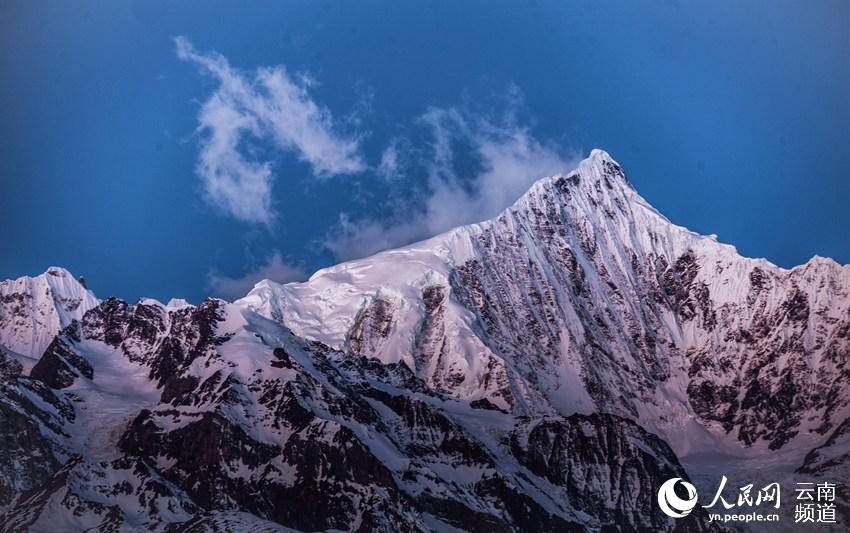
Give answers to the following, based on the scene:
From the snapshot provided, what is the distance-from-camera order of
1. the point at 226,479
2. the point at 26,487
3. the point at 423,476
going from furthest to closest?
1. the point at 423,476
2. the point at 226,479
3. the point at 26,487

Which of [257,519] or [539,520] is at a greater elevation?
[539,520]

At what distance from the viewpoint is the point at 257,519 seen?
146 m

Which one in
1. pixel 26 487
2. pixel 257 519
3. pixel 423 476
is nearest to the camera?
pixel 257 519

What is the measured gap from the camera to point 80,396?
646ft

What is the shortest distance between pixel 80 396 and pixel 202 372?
15883mm

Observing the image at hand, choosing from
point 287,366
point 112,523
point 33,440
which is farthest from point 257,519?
point 287,366

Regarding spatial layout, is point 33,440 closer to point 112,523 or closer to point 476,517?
point 112,523

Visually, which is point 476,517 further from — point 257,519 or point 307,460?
point 257,519

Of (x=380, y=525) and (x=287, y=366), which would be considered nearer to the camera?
(x=380, y=525)

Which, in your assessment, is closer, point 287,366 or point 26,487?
point 26,487

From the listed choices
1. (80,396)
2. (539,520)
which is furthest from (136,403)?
(539,520)

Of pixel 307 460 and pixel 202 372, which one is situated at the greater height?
pixel 202 372

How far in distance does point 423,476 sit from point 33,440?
47.6 metres

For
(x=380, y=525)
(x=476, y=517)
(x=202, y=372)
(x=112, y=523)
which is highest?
(x=202, y=372)
